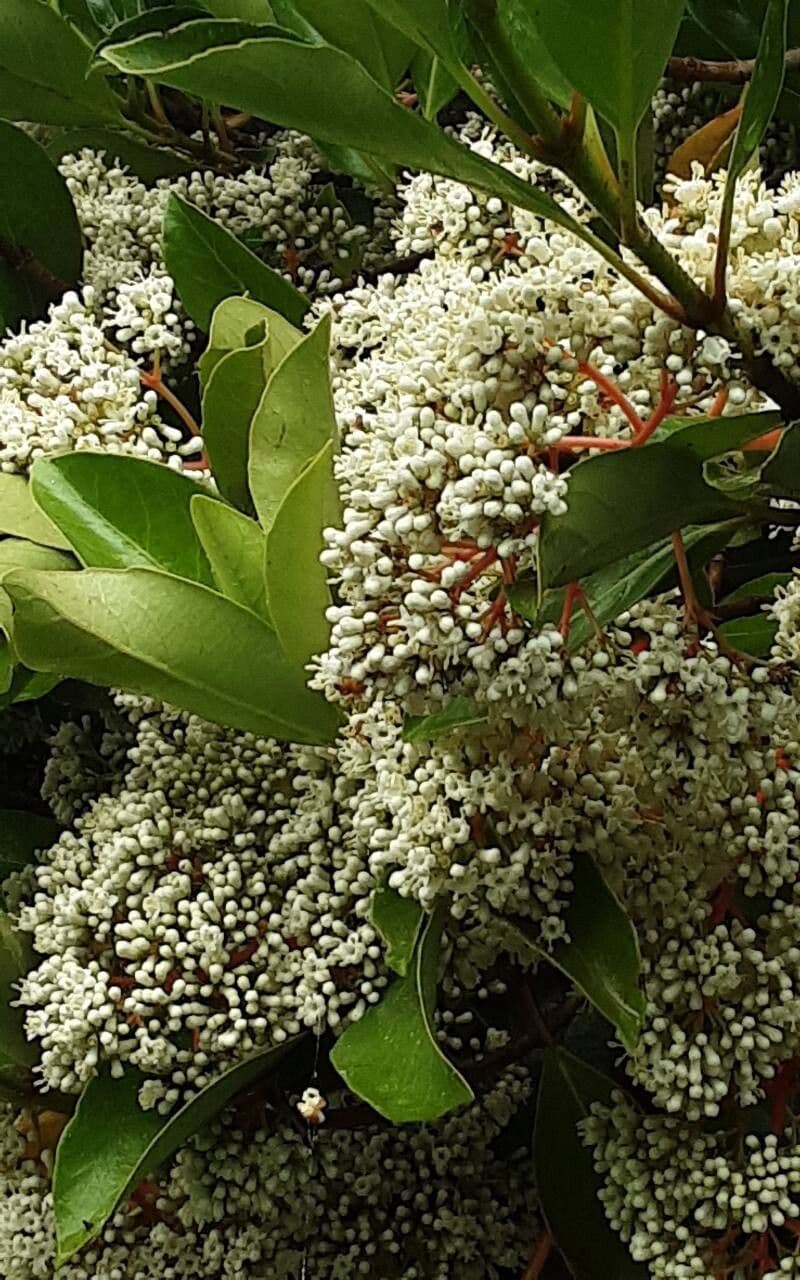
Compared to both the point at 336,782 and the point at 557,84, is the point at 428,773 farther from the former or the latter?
the point at 557,84

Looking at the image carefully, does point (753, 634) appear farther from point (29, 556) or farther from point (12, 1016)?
point (12, 1016)

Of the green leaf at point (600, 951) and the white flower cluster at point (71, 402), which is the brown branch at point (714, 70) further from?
the green leaf at point (600, 951)

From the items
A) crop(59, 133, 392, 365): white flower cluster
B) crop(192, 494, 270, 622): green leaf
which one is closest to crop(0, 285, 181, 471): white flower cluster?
crop(192, 494, 270, 622): green leaf

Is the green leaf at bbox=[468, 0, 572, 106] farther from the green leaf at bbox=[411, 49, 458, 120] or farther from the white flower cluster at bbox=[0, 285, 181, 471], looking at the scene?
the white flower cluster at bbox=[0, 285, 181, 471]

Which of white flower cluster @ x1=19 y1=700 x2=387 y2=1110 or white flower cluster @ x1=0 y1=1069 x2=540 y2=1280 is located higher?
white flower cluster @ x1=19 y1=700 x2=387 y2=1110

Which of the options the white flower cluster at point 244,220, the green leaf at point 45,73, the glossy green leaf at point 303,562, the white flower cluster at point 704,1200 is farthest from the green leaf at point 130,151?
the white flower cluster at point 704,1200
